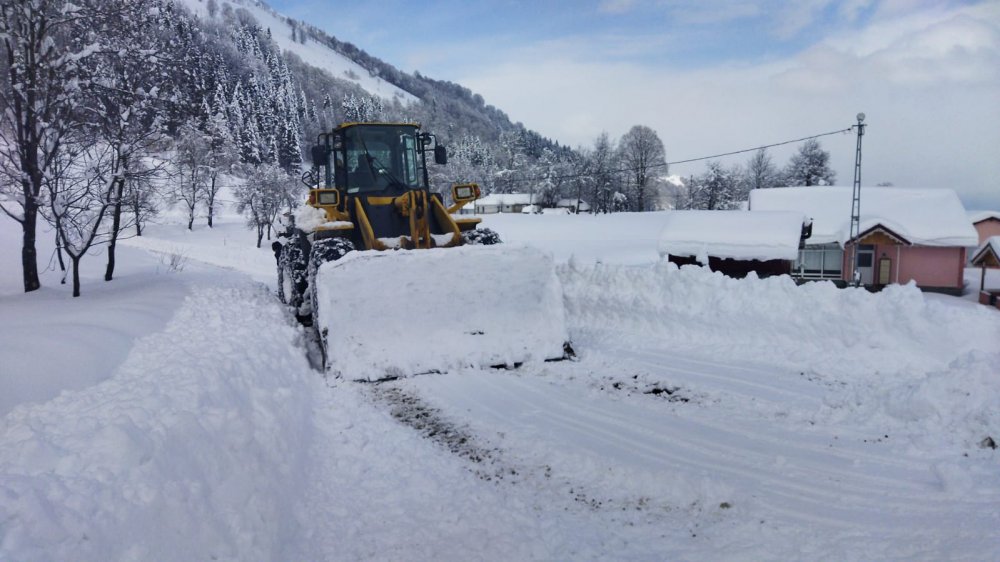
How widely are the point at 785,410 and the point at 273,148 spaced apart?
207ft

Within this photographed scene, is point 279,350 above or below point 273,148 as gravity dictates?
below

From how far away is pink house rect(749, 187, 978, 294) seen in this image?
23.6 meters

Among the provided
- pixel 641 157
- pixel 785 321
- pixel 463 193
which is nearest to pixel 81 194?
pixel 463 193

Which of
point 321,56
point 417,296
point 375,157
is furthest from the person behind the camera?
point 321,56

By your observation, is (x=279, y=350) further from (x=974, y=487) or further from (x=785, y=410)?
(x=974, y=487)

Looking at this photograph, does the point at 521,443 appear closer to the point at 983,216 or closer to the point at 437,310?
the point at 437,310

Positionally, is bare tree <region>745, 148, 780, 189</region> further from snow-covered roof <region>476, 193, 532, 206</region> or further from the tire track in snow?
the tire track in snow

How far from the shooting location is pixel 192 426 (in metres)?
3.55

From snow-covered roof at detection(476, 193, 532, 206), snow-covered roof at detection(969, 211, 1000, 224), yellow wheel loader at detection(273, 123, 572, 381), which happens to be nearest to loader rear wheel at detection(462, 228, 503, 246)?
yellow wheel loader at detection(273, 123, 572, 381)

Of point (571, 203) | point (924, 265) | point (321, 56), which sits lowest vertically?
point (924, 265)

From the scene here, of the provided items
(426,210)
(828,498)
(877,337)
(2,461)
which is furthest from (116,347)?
(877,337)

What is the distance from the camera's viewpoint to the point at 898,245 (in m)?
24.0

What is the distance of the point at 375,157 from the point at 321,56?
158868mm

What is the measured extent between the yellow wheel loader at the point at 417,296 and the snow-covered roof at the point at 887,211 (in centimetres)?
2086
